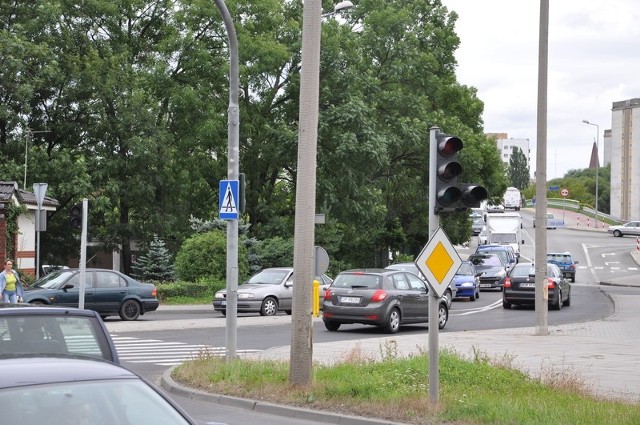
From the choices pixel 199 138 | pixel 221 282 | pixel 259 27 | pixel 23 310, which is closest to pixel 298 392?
pixel 23 310

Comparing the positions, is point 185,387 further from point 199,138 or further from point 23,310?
point 199,138

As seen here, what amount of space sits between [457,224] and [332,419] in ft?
168

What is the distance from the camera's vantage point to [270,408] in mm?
12773

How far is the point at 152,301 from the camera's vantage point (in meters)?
29.5

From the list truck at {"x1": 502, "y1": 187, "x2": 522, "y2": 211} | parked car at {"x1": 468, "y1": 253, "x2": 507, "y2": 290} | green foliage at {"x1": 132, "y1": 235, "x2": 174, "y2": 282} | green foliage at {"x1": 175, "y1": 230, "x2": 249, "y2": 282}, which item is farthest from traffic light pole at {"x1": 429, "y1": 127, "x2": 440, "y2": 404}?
truck at {"x1": 502, "y1": 187, "x2": 522, "y2": 211}

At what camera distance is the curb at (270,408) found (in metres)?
11.8

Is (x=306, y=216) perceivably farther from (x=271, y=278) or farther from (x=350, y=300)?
(x=271, y=278)

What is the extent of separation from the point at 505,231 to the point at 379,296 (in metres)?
49.7

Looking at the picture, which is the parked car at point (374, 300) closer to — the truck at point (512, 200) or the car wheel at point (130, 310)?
the car wheel at point (130, 310)

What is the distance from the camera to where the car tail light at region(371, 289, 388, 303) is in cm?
2523

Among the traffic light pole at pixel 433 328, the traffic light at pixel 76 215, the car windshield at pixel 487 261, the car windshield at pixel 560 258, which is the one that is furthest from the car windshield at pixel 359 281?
the car windshield at pixel 560 258

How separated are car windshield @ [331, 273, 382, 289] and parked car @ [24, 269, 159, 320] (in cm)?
641

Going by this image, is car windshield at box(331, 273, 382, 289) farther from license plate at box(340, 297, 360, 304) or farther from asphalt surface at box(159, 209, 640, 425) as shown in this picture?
asphalt surface at box(159, 209, 640, 425)

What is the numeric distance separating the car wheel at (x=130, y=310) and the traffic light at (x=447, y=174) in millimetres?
18553
